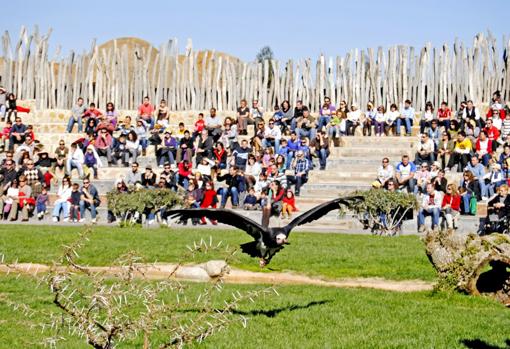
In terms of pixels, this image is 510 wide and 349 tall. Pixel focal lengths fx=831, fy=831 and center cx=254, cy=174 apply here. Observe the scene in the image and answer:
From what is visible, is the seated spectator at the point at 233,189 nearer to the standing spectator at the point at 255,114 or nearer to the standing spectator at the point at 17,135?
the standing spectator at the point at 255,114

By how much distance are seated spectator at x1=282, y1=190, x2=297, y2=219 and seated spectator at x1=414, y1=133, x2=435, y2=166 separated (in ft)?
13.8

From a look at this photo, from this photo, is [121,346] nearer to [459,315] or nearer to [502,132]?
[459,315]

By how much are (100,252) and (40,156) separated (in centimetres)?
1198

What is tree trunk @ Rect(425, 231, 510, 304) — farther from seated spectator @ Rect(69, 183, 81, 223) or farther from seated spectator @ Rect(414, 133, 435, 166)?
seated spectator @ Rect(69, 183, 81, 223)

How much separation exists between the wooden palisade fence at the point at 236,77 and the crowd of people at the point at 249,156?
1.28 m

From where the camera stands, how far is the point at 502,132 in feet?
79.1

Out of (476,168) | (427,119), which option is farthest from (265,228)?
(427,119)

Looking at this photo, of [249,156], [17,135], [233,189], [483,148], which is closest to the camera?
[483,148]

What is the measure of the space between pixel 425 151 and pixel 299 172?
144 inches

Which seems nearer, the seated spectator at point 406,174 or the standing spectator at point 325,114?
the seated spectator at point 406,174

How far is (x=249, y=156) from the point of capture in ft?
79.4

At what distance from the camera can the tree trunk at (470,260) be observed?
11.3m

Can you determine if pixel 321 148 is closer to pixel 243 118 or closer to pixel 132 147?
pixel 243 118

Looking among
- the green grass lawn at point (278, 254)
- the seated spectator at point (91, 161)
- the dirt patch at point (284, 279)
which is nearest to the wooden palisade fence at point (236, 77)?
the seated spectator at point (91, 161)
